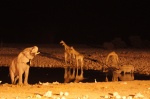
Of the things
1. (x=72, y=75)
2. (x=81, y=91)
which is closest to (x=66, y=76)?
(x=72, y=75)

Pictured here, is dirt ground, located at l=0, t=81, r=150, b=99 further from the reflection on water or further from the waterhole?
the reflection on water

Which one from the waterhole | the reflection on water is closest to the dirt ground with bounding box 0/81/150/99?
the waterhole

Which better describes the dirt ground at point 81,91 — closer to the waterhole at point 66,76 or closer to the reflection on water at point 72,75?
the waterhole at point 66,76

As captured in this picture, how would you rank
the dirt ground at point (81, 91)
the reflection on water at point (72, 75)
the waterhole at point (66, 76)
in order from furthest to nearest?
the reflection on water at point (72, 75) → the waterhole at point (66, 76) → the dirt ground at point (81, 91)

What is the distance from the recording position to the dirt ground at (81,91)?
12.2 metres

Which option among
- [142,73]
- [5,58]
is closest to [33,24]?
[5,58]

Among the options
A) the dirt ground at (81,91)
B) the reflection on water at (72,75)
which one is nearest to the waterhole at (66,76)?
the reflection on water at (72,75)

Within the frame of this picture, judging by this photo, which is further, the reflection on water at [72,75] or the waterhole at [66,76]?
the reflection on water at [72,75]

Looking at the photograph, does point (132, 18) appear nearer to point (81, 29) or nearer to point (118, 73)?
point (81, 29)

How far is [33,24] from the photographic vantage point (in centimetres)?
6512

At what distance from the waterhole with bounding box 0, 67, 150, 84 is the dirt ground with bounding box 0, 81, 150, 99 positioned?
4.07m

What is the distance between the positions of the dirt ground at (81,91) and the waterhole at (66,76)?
4068mm

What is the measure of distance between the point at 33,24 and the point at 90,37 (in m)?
11.4

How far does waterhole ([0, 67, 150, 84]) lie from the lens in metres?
19.3
